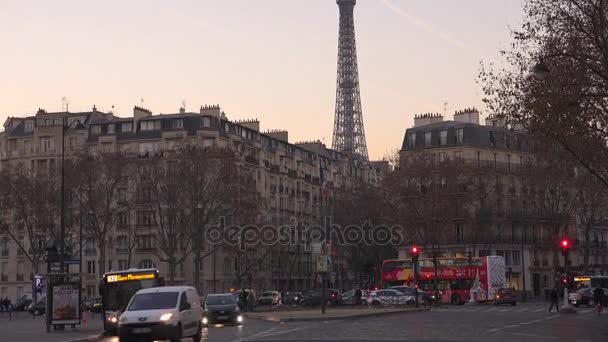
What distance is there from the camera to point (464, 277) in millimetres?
73000

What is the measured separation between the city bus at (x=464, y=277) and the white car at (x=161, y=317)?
45726 millimetres

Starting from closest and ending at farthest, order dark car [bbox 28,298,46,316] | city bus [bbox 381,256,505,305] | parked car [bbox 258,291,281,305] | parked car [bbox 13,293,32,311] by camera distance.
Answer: dark car [bbox 28,298,46,316]
city bus [bbox 381,256,505,305]
parked car [bbox 258,291,281,305]
parked car [bbox 13,293,32,311]

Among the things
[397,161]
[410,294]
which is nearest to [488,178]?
[397,161]

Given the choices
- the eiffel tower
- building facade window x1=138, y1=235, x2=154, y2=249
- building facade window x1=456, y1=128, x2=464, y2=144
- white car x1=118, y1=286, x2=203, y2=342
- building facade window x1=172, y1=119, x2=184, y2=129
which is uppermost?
the eiffel tower

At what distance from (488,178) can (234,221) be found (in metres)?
26.8

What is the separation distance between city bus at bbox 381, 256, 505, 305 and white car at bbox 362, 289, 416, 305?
25.2 feet

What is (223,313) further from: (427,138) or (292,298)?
(427,138)

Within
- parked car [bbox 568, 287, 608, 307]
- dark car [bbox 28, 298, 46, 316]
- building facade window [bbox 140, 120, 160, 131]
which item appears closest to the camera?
parked car [bbox 568, 287, 608, 307]

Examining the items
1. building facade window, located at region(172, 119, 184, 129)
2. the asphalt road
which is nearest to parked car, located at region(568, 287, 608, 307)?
the asphalt road

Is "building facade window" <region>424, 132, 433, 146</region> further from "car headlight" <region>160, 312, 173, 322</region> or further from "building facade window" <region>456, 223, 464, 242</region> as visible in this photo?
"car headlight" <region>160, 312, 173, 322</region>

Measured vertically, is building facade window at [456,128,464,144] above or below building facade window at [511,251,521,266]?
above

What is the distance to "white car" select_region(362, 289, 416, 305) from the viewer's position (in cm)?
6550

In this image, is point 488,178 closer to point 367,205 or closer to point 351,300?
point 367,205

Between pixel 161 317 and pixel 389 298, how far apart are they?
40377 mm
